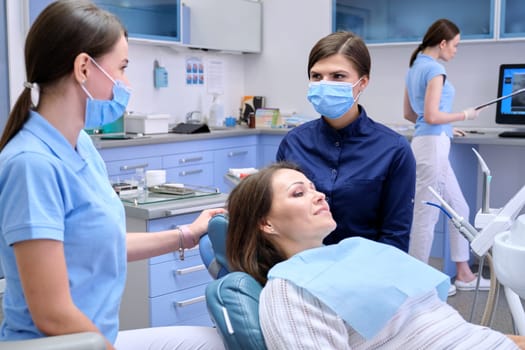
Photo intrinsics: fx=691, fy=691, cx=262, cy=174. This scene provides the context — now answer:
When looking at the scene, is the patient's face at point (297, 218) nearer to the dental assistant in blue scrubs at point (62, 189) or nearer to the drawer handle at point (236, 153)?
the dental assistant in blue scrubs at point (62, 189)

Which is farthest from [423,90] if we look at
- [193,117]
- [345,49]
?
[193,117]

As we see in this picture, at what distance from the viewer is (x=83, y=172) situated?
59.6 inches

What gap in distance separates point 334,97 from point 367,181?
30 centimetres

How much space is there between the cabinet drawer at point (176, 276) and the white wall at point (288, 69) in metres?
2.09

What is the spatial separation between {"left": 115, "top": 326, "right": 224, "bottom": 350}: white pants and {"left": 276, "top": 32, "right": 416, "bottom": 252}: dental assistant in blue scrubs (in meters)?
0.49

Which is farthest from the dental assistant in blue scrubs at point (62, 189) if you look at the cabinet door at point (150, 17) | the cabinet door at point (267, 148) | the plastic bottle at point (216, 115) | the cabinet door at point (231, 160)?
the plastic bottle at point (216, 115)

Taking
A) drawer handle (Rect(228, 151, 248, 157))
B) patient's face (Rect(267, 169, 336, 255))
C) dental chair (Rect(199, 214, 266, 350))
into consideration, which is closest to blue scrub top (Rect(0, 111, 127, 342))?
dental chair (Rect(199, 214, 266, 350))

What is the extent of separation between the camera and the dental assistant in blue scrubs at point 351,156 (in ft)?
6.84

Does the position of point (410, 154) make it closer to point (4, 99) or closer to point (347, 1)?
point (4, 99)

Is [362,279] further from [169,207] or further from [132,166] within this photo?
[132,166]

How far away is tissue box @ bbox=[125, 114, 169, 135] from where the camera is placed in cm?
460

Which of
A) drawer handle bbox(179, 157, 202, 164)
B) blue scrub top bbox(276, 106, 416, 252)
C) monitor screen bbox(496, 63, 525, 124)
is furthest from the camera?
drawer handle bbox(179, 157, 202, 164)

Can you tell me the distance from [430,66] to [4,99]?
2479mm

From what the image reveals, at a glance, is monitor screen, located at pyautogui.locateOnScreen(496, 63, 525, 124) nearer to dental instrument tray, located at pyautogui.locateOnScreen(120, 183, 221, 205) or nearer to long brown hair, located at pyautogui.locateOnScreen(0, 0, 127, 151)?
dental instrument tray, located at pyautogui.locateOnScreen(120, 183, 221, 205)
